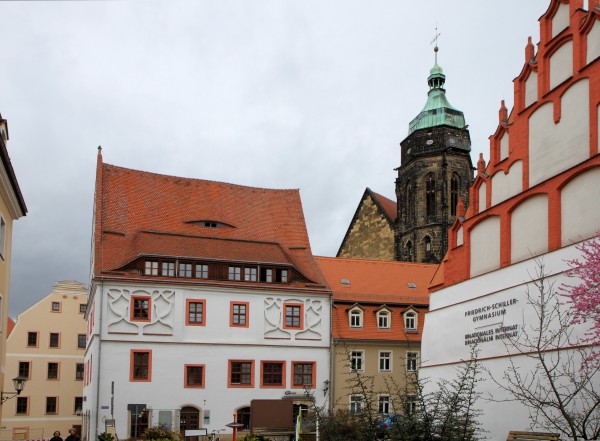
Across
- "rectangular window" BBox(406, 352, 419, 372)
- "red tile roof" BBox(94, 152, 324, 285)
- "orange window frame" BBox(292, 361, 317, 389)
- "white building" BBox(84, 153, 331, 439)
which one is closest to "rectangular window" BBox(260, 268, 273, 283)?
"white building" BBox(84, 153, 331, 439)

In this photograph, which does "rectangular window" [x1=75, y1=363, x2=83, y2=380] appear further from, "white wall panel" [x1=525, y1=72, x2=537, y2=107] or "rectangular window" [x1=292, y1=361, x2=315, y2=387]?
"white wall panel" [x1=525, y1=72, x2=537, y2=107]

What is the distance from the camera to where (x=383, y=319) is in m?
38.5

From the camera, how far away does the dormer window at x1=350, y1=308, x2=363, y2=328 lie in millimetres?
37812

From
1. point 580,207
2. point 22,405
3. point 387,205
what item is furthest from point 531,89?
point 387,205

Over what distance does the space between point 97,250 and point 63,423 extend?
63.1 feet

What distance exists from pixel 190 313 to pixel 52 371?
20.1 m

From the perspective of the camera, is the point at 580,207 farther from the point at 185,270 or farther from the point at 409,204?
the point at 409,204

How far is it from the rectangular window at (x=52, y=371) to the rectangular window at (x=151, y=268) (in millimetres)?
19837

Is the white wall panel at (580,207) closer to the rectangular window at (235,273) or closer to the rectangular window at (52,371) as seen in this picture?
the rectangular window at (235,273)

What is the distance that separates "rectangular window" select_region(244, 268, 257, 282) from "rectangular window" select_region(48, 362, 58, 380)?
20.9m

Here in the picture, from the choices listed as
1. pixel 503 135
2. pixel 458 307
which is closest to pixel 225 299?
pixel 458 307

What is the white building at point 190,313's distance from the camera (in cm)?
3284

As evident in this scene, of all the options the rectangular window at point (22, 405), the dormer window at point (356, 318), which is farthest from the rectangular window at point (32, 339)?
the dormer window at point (356, 318)

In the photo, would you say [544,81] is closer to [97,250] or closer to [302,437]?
[302,437]
